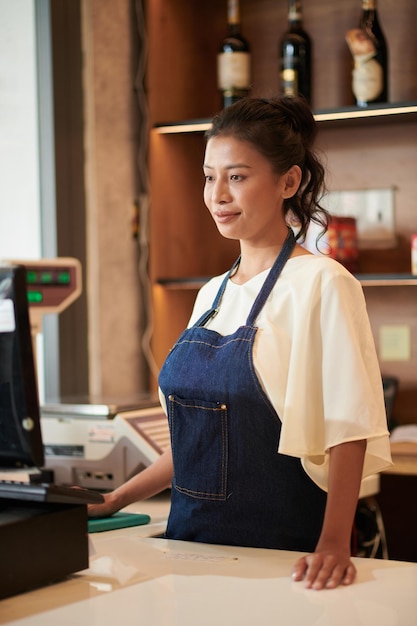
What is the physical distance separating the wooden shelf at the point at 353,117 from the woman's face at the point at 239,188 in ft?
4.15

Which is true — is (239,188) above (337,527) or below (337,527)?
above

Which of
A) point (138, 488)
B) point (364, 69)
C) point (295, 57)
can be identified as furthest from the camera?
point (295, 57)

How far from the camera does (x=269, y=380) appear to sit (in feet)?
4.85

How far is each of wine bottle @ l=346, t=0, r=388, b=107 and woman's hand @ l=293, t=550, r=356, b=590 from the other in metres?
1.83

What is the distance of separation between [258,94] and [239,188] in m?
1.66

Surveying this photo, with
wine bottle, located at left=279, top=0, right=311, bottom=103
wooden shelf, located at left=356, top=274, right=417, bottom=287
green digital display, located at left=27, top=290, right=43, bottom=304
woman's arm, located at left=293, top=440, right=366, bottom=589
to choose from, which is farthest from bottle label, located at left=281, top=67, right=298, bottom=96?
woman's arm, located at left=293, top=440, right=366, bottom=589

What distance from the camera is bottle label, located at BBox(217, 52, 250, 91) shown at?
9.94ft

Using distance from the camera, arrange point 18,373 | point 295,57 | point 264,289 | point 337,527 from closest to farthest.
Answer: point 18,373 → point 337,527 → point 264,289 → point 295,57

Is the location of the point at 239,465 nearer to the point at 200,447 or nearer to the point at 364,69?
the point at 200,447

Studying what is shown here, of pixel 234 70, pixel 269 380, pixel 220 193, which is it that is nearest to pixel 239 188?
pixel 220 193

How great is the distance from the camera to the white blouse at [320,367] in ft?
4.55

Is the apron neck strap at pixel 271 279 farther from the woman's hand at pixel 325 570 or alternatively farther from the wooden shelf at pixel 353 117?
the wooden shelf at pixel 353 117

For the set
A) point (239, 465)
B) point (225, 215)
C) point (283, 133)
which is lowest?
point (239, 465)

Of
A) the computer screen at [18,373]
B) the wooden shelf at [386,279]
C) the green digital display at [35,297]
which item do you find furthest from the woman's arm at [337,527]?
the wooden shelf at [386,279]
